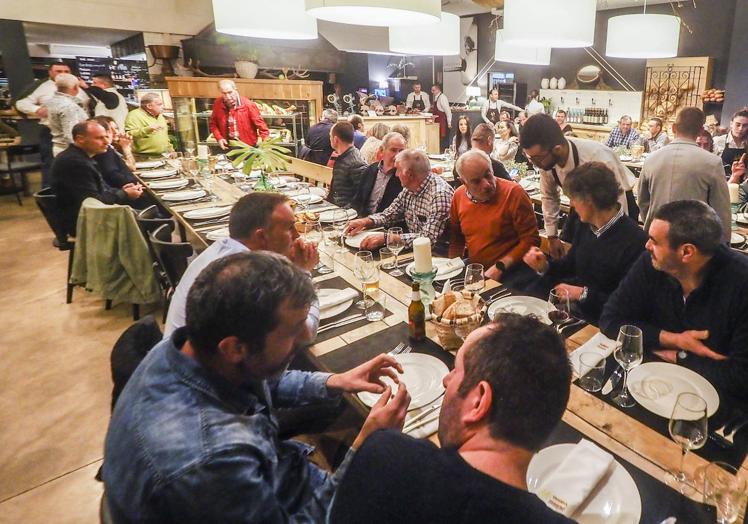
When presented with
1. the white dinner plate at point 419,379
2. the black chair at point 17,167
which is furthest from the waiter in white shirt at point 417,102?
the white dinner plate at point 419,379

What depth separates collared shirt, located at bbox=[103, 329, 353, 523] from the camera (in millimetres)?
873

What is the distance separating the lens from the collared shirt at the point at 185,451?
0.87 meters

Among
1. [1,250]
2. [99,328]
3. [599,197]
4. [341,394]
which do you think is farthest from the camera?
[1,250]

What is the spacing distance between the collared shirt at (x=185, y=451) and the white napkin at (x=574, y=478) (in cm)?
55

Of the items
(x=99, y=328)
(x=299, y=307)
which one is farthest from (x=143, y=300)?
(x=299, y=307)

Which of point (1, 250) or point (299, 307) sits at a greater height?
point (299, 307)

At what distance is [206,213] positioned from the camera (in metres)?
3.36

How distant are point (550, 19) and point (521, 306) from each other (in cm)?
160

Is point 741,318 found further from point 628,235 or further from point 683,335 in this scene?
point 628,235

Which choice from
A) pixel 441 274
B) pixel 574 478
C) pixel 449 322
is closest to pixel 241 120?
pixel 441 274

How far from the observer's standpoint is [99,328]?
3.56m

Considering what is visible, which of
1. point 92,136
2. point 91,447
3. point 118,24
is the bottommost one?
point 91,447

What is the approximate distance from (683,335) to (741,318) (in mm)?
197

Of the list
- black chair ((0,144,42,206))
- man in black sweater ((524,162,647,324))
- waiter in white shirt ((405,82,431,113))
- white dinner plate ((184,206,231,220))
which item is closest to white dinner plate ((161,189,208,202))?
white dinner plate ((184,206,231,220))
